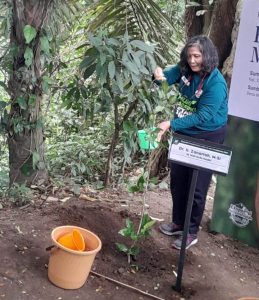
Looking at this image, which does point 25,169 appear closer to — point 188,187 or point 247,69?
point 188,187

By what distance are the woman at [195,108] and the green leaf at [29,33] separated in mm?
835

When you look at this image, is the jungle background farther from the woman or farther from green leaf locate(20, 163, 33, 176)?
the woman

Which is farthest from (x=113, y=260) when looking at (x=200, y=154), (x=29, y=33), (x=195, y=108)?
(x=29, y=33)

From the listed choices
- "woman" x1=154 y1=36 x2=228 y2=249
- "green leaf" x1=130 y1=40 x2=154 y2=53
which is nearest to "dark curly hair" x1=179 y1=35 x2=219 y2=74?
"woman" x1=154 y1=36 x2=228 y2=249

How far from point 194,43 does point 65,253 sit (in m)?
1.49

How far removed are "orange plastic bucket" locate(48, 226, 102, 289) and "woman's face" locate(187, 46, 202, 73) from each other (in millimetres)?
1235

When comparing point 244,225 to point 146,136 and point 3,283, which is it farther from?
point 3,283

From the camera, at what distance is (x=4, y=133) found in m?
3.52

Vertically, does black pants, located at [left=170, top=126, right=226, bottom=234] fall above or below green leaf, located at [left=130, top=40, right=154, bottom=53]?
below

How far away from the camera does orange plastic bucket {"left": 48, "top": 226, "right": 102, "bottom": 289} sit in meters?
2.64

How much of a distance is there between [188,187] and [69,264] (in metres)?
1.13

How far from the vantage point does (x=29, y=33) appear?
3.05m

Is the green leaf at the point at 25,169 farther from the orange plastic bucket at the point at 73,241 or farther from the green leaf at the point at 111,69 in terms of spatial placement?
the green leaf at the point at 111,69

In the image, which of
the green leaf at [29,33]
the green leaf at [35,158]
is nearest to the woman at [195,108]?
the green leaf at [29,33]
